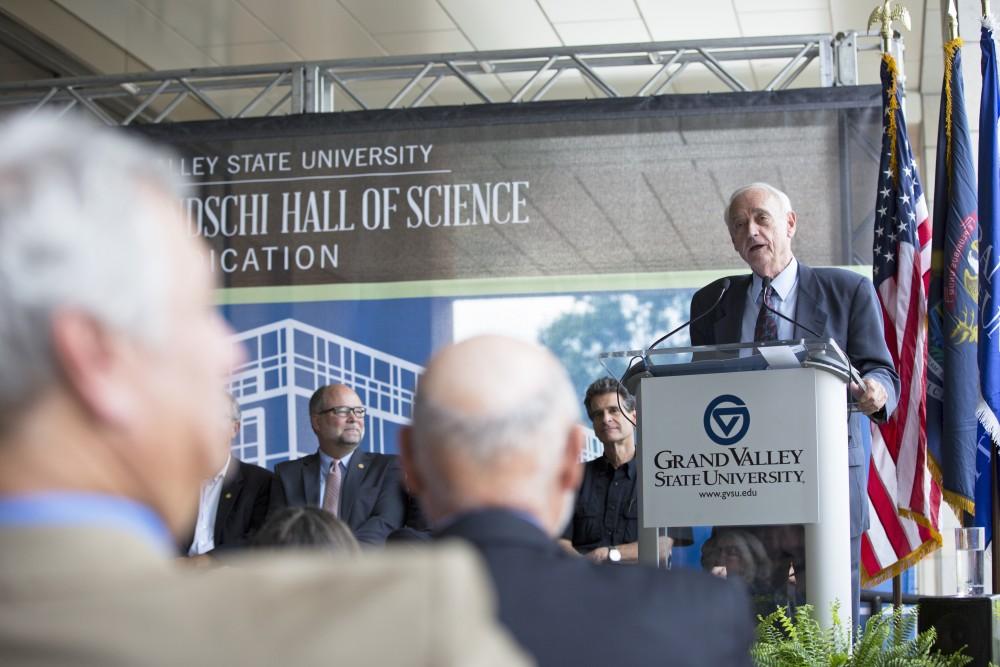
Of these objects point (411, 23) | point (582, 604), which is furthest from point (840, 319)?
point (411, 23)

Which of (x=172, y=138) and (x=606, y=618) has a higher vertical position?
(x=172, y=138)

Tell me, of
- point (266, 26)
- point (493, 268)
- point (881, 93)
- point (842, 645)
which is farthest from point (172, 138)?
point (842, 645)

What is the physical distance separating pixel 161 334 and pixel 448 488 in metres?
0.68

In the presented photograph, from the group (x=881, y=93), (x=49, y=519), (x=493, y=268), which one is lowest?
(x=49, y=519)

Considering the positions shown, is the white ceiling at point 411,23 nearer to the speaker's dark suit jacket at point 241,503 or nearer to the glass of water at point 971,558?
the speaker's dark suit jacket at point 241,503

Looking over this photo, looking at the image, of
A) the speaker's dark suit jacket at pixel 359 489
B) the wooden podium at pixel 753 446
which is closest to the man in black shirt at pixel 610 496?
the speaker's dark suit jacket at pixel 359 489

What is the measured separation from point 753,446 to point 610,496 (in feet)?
6.32

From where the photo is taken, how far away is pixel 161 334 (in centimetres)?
53

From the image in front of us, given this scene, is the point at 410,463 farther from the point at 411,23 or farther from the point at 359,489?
the point at 411,23

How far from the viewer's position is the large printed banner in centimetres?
551

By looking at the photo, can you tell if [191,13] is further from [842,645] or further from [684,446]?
[842,645]

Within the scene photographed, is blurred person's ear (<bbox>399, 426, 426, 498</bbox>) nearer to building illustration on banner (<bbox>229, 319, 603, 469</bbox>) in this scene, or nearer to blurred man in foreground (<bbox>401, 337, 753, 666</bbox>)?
blurred man in foreground (<bbox>401, 337, 753, 666</bbox>)

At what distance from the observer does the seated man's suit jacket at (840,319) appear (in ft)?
11.3

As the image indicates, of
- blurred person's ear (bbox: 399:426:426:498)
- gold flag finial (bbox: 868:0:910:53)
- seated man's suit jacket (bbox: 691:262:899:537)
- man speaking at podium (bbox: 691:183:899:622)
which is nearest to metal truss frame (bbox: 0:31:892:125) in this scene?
gold flag finial (bbox: 868:0:910:53)
